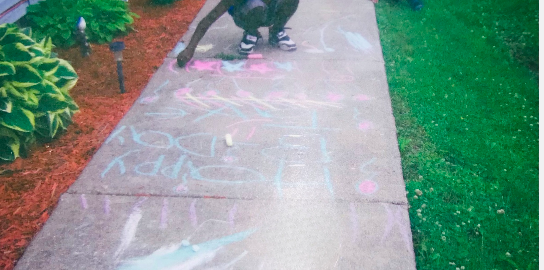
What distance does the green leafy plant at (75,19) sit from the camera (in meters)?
4.81

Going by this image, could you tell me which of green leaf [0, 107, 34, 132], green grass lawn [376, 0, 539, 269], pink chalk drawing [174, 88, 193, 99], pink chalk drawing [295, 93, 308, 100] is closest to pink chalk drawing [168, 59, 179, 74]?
pink chalk drawing [174, 88, 193, 99]

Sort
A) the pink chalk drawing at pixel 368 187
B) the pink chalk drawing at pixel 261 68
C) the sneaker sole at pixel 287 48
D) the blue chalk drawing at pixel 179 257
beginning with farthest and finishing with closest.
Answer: the sneaker sole at pixel 287 48 < the pink chalk drawing at pixel 261 68 < the pink chalk drawing at pixel 368 187 < the blue chalk drawing at pixel 179 257

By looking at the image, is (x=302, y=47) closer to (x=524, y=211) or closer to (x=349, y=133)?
(x=349, y=133)

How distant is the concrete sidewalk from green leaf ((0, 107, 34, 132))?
512mm

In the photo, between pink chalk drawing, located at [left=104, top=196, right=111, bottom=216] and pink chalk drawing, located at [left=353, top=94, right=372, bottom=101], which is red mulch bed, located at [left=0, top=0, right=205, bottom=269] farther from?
pink chalk drawing, located at [left=353, top=94, right=372, bottom=101]

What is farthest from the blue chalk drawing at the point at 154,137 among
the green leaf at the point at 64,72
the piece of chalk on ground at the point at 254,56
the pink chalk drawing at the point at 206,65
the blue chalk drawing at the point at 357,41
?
the blue chalk drawing at the point at 357,41

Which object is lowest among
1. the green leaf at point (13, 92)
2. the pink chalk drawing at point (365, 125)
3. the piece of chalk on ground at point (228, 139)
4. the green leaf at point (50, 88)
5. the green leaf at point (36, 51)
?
the pink chalk drawing at point (365, 125)

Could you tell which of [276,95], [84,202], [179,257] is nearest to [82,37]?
[276,95]

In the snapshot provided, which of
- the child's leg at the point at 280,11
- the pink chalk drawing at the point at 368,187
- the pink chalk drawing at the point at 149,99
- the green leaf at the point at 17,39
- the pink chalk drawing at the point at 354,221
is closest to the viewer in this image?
the pink chalk drawing at the point at 354,221

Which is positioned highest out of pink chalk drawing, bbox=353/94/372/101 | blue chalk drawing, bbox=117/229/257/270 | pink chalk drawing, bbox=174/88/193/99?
pink chalk drawing, bbox=174/88/193/99

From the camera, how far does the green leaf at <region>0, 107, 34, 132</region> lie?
301 cm

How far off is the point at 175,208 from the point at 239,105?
1.39 metres

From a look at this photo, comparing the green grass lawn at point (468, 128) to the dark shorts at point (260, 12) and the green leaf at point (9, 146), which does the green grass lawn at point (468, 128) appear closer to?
the dark shorts at point (260, 12)

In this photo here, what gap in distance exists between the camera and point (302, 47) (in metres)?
5.04
